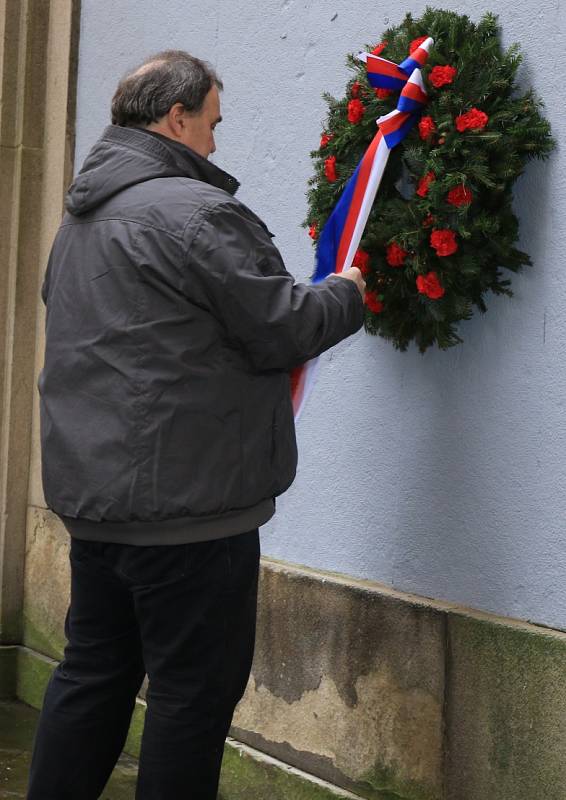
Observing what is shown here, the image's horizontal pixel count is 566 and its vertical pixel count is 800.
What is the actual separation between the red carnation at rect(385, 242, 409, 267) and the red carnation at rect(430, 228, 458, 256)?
118mm

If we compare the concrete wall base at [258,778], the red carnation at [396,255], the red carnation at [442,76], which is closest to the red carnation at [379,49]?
the red carnation at [442,76]

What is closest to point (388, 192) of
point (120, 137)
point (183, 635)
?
point (120, 137)

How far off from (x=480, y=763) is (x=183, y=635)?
880mm

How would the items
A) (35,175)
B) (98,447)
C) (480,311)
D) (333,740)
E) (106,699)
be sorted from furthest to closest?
(35,175) → (333,740) → (480,311) → (106,699) → (98,447)

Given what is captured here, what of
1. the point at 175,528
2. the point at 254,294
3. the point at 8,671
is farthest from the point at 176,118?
the point at 8,671

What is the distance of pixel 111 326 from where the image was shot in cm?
270

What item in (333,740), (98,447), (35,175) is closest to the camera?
(98,447)

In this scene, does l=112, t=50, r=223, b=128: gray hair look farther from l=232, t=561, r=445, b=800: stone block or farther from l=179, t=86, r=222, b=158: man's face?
l=232, t=561, r=445, b=800: stone block

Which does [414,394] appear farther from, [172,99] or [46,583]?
[46,583]

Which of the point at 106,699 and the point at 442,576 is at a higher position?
the point at 442,576

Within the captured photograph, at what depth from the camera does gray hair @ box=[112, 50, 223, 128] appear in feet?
9.33

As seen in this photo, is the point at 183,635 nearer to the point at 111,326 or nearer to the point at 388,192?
the point at 111,326

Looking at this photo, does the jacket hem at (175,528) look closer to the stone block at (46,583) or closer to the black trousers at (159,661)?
the black trousers at (159,661)

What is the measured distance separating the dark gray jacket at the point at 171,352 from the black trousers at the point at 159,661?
0.25 ft
